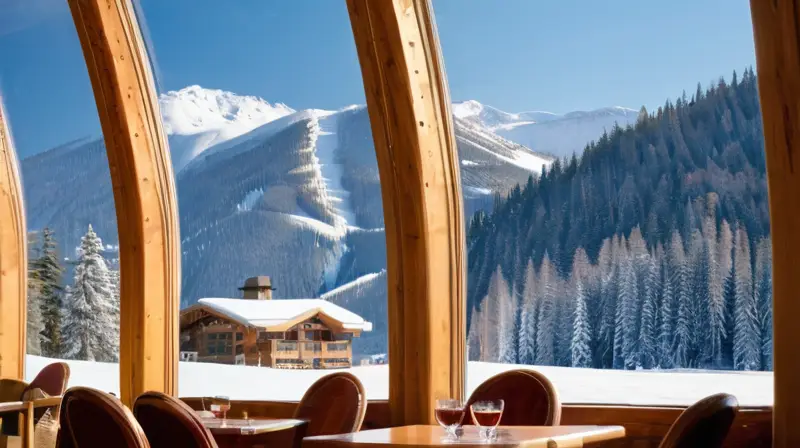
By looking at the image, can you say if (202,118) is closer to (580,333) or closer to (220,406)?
(220,406)

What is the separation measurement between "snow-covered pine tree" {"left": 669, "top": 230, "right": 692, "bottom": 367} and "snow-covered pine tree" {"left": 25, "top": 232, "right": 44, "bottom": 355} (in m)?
4.51

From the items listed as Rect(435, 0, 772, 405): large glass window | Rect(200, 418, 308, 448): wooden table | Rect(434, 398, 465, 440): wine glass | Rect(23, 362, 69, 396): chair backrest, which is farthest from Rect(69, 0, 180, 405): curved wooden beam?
Rect(434, 398, 465, 440): wine glass

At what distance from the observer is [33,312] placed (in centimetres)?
696

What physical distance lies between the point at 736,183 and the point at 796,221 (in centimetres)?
87

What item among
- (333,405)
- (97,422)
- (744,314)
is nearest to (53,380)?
(333,405)

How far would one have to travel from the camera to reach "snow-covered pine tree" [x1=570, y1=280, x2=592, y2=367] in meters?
4.74

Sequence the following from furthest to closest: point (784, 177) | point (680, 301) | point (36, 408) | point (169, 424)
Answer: point (36, 408) < point (680, 301) < point (784, 177) < point (169, 424)

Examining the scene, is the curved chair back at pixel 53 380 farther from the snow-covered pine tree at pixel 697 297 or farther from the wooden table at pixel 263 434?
the snow-covered pine tree at pixel 697 297

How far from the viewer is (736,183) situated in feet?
14.2

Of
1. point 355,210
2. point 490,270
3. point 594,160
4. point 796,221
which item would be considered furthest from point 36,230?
point 796,221

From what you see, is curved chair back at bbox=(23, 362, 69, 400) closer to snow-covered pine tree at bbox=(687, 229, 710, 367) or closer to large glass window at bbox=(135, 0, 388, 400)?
large glass window at bbox=(135, 0, 388, 400)

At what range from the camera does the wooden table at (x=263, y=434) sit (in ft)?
11.9

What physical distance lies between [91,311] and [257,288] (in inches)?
58.6

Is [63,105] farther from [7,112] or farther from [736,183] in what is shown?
[736,183]
